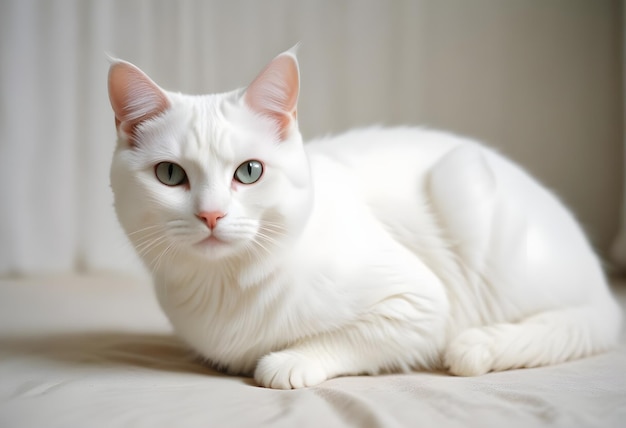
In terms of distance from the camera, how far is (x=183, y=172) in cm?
135

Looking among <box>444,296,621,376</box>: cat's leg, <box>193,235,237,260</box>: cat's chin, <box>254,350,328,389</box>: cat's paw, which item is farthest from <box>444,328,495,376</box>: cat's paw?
<box>193,235,237,260</box>: cat's chin

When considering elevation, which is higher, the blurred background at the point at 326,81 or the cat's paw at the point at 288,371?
the blurred background at the point at 326,81

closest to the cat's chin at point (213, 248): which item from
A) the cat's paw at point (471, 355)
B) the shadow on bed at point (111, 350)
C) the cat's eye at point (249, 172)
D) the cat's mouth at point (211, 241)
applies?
the cat's mouth at point (211, 241)

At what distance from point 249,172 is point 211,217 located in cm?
15

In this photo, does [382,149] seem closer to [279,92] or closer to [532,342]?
[279,92]

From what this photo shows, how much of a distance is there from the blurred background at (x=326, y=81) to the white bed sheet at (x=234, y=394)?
1.31m

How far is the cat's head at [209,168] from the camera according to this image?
1306 mm

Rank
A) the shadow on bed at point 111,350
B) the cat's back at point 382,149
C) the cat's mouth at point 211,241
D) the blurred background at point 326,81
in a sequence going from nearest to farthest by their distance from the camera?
the cat's mouth at point 211,241 < the shadow on bed at point 111,350 < the cat's back at point 382,149 < the blurred background at point 326,81

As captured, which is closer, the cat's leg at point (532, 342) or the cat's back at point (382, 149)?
the cat's leg at point (532, 342)

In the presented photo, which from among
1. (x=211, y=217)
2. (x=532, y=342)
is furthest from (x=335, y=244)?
(x=532, y=342)

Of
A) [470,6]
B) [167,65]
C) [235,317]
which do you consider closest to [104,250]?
[167,65]

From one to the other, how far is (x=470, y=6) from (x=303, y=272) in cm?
210

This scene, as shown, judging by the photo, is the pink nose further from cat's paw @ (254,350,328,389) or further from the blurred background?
the blurred background

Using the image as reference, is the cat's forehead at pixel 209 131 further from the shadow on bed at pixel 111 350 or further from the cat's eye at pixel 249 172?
the shadow on bed at pixel 111 350
